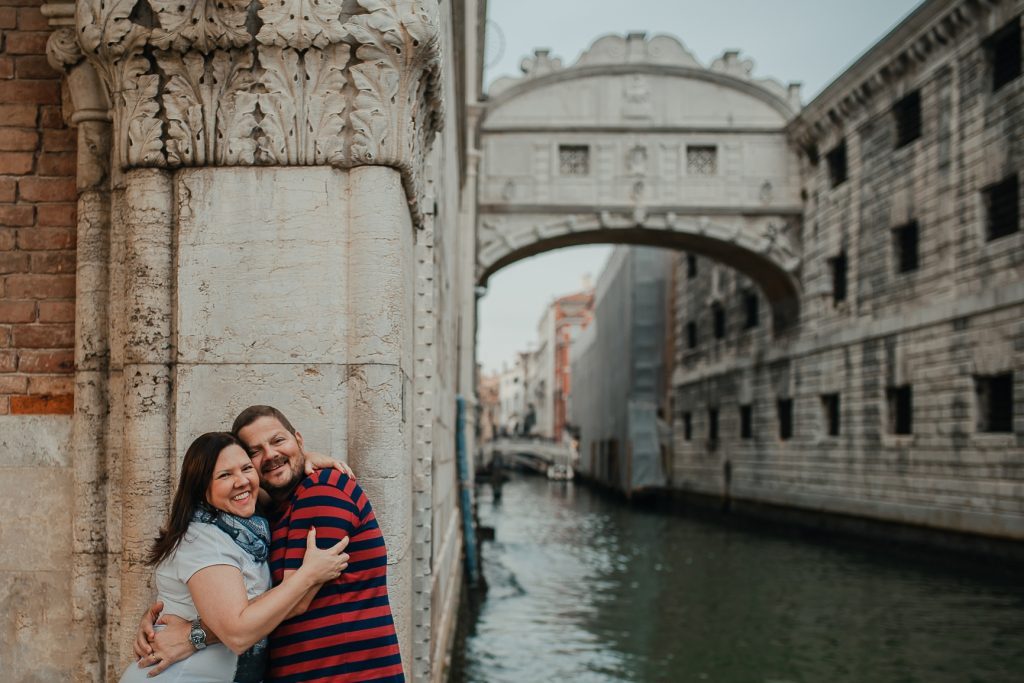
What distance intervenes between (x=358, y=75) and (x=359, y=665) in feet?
5.77

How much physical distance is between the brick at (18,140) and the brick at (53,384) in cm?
72

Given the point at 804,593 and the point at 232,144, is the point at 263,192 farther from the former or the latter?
the point at 804,593

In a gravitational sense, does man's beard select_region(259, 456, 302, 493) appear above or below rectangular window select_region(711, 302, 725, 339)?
below

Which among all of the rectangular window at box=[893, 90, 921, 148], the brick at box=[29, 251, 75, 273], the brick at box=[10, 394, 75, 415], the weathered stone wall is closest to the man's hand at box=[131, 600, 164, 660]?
the brick at box=[10, 394, 75, 415]

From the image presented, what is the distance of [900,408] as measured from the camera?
17.5 m

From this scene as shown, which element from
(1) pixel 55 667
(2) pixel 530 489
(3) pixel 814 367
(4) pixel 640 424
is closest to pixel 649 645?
(1) pixel 55 667

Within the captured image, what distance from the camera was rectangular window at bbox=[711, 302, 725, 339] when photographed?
88.9 ft

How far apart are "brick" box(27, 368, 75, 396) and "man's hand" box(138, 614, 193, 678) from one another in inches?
59.3

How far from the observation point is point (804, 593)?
11609mm

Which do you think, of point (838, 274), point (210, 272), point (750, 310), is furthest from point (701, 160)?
point (210, 272)

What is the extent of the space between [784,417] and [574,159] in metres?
6.99

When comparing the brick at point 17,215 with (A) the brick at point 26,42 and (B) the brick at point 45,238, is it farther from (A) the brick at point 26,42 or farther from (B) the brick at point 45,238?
(A) the brick at point 26,42

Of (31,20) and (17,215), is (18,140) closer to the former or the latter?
(17,215)

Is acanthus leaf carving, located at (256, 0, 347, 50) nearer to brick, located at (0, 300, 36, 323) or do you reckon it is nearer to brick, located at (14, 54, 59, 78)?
brick, located at (14, 54, 59, 78)
